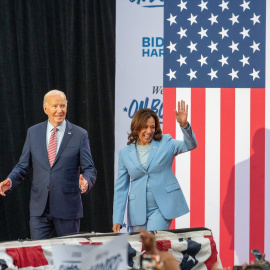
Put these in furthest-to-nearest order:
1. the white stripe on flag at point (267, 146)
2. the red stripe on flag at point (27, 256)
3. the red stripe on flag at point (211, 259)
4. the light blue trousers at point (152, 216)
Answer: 1. the white stripe on flag at point (267, 146)
2. the light blue trousers at point (152, 216)
3. the red stripe on flag at point (211, 259)
4. the red stripe on flag at point (27, 256)

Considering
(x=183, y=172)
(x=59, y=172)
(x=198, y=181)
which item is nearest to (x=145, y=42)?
(x=183, y=172)

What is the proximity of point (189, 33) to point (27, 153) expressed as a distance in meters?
1.86

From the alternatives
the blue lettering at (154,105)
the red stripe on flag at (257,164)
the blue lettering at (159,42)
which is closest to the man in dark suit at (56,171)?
the blue lettering at (154,105)

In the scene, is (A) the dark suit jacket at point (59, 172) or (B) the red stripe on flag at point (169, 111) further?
(B) the red stripe on flag at point (169, 111)

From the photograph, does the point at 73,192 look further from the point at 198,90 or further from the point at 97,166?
the point at 198,90

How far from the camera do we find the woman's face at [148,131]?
13.1ft

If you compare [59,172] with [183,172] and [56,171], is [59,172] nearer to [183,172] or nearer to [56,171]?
[56,171]

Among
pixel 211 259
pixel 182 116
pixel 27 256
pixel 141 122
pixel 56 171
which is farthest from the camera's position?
pixel 56 171

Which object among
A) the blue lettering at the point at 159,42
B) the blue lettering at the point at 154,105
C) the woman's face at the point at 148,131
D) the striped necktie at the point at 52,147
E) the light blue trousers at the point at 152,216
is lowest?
the light blue trousers at the point at 152,216

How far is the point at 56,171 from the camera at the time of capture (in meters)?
4.17

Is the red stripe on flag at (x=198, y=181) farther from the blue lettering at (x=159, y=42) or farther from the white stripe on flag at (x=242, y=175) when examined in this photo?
the blue lettering at (x=159, y=42)

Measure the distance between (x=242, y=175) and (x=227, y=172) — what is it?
5.1 inches

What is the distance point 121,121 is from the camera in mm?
5324

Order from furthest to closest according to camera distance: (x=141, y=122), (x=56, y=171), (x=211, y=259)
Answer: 1. (x=56, y=171)
2. (x=141, y=122)
3. (x=211, y=259)
